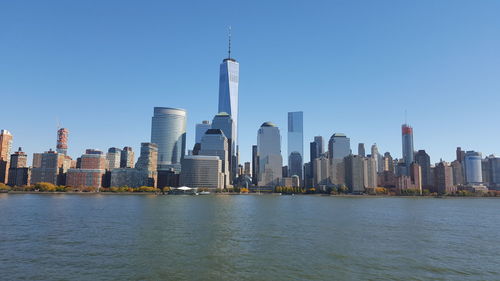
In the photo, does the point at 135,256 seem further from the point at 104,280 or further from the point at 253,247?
the point at 253,247

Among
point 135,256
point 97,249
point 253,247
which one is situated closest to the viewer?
point 135,256

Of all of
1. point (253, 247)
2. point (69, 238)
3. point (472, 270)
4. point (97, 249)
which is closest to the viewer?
point (472, 270)

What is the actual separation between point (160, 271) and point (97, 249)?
15.6 meters

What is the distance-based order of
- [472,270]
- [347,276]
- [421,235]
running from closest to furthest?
[347,276], [472,270], [421,235]

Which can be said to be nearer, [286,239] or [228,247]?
[228,247]

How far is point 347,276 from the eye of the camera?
37750mm

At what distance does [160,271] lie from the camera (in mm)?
38594

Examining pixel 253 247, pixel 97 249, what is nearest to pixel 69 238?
pixel 97 249

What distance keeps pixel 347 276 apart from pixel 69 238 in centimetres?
4456

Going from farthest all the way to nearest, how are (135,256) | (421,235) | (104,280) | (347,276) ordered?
(421,235), (135,256), (347,276), (104,280)

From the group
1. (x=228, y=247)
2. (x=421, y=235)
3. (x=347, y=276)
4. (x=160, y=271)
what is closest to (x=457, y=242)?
(x=421, y=235)

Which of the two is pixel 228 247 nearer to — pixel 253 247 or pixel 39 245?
pixel 253 247

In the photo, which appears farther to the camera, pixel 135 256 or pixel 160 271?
pixel 135 256

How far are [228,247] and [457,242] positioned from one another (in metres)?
39.4
